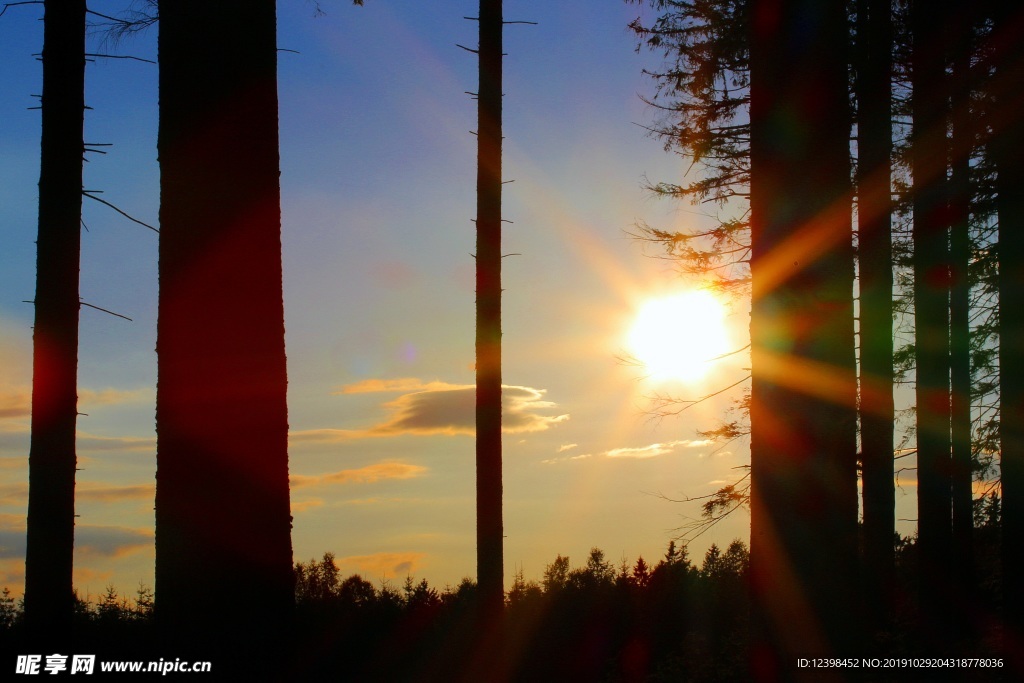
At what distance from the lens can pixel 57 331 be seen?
9586mm

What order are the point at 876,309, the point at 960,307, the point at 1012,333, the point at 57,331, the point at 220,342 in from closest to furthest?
1. the point at 220,342
2. the point at 1012,333
3. the point at 57,331
4. the point at 876,309
5. the point at 960,307

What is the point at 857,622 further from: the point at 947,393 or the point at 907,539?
the point at 907,539

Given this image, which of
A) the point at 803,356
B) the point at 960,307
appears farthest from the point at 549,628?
the point at 960,307

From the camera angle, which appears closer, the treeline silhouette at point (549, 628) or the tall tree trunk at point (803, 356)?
the tall tree trunk at point (803, 356)

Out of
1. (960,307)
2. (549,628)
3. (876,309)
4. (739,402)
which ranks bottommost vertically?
(549,628)

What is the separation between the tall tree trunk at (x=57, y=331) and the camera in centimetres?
929

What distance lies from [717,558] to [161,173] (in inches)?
556

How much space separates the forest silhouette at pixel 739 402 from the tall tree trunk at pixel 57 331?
29mm

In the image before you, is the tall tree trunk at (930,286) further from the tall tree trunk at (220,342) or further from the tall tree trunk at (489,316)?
the tall tree trunk at (220,342)

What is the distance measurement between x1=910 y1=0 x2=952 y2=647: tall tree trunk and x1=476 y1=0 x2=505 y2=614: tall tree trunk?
672 cm

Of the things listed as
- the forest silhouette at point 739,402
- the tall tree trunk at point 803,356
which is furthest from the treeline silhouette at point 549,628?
the tall tree trunk at point 803,356

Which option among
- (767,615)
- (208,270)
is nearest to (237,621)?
(208,270)

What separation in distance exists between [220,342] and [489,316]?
541 cm

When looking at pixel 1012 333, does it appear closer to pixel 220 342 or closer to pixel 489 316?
pixel 489 316
